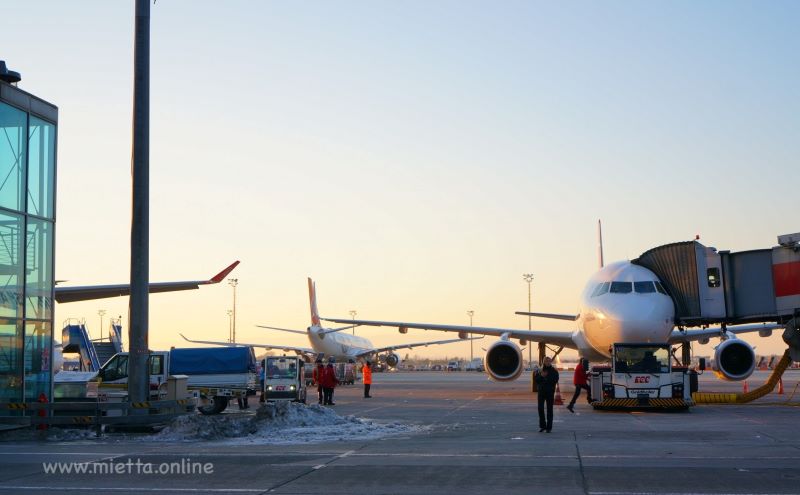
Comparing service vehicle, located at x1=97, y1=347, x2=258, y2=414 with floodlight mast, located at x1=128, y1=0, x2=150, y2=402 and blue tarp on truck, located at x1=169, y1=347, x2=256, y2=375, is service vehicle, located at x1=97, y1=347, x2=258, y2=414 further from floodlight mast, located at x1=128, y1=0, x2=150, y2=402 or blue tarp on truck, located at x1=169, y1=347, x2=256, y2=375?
floodlight mast, located at x1=128, y1=0, x2=150, y2=402

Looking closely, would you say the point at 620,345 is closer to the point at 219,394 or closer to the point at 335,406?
the point at 335,406

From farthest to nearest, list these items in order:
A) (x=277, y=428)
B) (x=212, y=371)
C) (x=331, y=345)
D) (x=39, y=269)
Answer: (x=331, y=345)
(x=212, y=371)
(x=39, y=269)
(x=277, y=428)

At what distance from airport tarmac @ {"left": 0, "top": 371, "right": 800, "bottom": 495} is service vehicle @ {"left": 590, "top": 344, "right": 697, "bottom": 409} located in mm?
3238

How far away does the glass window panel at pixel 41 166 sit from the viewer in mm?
19844

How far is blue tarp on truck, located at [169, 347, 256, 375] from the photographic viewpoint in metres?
28.5

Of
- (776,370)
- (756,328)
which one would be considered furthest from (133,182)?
(756,328)

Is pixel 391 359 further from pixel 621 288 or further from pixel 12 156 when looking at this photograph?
pixel 12 156

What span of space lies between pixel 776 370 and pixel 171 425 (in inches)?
771

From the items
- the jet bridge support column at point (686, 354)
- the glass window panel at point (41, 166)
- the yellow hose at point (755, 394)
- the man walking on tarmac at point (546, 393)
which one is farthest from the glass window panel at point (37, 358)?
the jet bridge support column at point (686, 354)

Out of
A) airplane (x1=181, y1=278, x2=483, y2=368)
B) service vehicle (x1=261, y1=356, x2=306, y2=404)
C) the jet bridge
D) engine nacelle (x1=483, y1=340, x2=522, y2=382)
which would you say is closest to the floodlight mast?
service vehicle (x1=261, y1=356, x2=306, y2=404)

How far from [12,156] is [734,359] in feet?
70.9

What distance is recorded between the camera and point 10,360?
19.3m

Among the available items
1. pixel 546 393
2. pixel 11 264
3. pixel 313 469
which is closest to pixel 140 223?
pixel 11 264

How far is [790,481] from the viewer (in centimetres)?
1098
